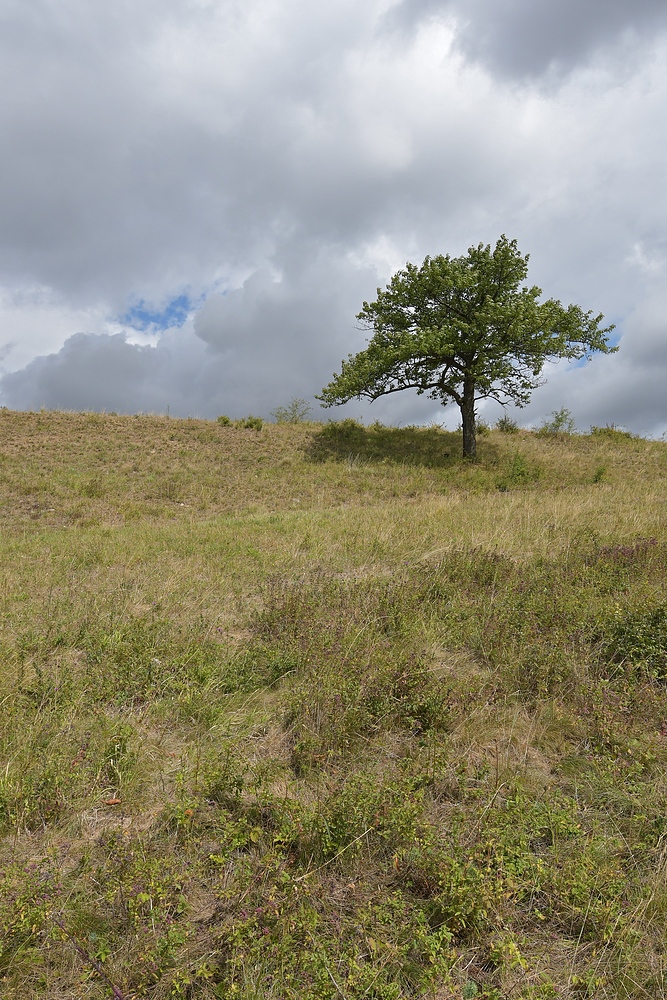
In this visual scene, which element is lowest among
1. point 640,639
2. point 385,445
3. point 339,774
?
point 339,774

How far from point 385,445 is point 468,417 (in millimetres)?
4274

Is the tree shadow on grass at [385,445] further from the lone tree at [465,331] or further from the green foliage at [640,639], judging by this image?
the green foliage at [640,639]

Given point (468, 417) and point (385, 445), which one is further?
point (385, 445)

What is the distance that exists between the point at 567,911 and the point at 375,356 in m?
21.4

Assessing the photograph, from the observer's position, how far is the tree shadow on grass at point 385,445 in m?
22.2

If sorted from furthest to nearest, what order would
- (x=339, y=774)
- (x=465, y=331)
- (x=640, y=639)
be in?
(x=465, y=331) < (x=640, y=639) < (x=339, y=774)

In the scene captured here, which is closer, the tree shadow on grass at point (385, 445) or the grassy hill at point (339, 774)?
the grassy hill at point (339, 774)

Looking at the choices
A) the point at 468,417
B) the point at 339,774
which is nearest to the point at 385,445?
the point at 468,417

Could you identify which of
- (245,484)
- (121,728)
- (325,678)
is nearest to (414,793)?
(325,678)

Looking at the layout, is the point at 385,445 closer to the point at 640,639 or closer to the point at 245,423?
the point at 245,423

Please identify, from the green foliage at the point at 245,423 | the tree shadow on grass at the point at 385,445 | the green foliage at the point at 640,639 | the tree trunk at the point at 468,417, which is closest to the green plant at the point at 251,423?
the green foliage at the point at 245,423

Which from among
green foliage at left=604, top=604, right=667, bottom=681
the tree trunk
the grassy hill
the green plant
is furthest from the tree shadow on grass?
green foliage at left=604, top=604, right=667, bottom=681

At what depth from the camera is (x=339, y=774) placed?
3518 mm

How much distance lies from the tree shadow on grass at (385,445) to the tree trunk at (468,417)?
23.6 inches
